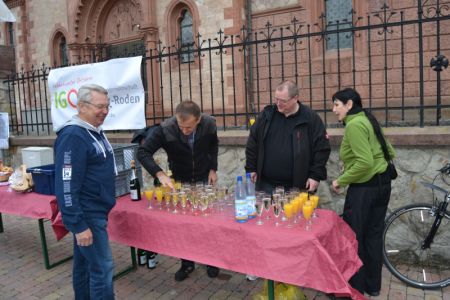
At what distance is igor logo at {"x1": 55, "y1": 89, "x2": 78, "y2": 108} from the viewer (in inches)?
282

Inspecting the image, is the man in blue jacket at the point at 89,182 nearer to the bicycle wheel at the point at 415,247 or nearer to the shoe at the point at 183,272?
the shoe at the point at 183,272

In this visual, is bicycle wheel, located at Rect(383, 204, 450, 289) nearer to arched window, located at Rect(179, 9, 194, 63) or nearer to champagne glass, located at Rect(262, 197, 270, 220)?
champagne glass, located at Rect(262, 197, 270, 220)

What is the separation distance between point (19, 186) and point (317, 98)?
5862 millimetres

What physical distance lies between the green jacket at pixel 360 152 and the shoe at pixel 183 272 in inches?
78.1

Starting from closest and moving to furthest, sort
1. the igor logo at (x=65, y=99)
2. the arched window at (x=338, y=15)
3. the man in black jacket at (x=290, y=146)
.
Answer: the man in black jacket at (x=290, y=146)
the igor logo at (x=65, y=99)
the arched window at (x=338, y=15)

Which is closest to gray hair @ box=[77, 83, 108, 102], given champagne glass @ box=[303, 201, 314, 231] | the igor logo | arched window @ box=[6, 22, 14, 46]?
champagne glass @ box=[303, 201, 314, 231]

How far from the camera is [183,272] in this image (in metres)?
4.28

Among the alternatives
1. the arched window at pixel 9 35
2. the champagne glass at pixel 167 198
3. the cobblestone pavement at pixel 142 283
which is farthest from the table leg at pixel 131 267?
the arched window at pixel 9 35

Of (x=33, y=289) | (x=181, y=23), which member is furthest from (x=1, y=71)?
(x=33, y=289)

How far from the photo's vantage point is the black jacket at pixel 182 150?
12.9ft

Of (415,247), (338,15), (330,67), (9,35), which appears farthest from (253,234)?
(9,35)

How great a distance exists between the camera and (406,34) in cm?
709

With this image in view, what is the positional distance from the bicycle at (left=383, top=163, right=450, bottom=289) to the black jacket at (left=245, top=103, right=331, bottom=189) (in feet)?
3.46

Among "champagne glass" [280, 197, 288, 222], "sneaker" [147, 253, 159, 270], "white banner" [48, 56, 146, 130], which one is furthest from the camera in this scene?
"white banner" [48, 56, 146, 130]
